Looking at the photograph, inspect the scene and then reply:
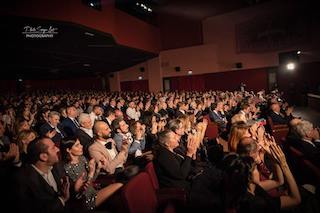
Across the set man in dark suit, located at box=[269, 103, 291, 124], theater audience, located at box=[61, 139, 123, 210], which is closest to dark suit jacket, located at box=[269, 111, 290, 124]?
man in dark suit, located at box=[269, 103, 291, 124]

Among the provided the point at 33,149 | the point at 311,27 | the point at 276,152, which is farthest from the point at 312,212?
the point at 311,27

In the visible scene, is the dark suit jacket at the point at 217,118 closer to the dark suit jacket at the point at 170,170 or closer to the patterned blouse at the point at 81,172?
the dark suit jacket at the point at 170,170

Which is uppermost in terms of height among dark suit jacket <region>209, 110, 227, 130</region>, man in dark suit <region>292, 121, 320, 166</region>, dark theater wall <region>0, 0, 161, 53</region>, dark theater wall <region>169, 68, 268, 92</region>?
dark theater wall <region>0, 0, 161, 53</region>

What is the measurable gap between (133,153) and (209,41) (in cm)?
1421

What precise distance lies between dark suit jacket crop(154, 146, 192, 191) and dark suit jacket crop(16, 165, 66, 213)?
1.13m

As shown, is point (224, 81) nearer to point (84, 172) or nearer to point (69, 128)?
point (69, 128)

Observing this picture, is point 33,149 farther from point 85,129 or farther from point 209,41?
point 209,41

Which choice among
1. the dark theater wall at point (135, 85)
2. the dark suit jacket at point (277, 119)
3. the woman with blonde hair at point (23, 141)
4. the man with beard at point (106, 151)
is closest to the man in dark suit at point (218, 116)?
the dark suit jacket at point (277, 119)

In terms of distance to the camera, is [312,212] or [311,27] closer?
[312,212]

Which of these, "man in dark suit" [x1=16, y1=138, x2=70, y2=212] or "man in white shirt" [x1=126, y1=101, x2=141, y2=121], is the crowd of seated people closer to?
"man in dark suit" [x1=16, y1=138, x2=70, y2=212]

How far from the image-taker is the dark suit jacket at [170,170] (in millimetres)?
2633

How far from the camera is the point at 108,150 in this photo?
314 centimetres

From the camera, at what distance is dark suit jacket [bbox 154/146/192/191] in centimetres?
263

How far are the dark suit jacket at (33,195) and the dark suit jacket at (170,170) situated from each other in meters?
1.13
